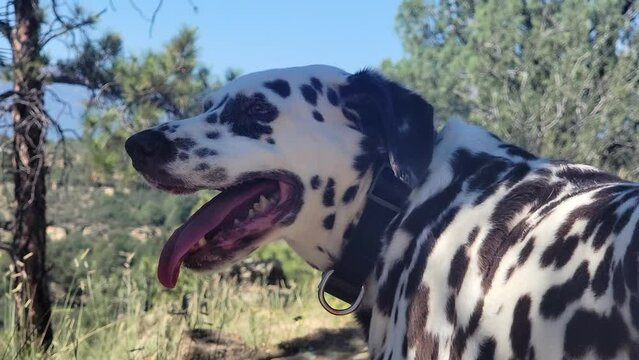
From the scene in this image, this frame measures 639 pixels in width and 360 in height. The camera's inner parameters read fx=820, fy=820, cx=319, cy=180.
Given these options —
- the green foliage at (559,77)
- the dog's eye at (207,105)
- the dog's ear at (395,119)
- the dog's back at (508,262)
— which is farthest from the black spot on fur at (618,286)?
Result: the green foliage at (559,77)

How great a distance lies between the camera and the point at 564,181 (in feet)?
8.63

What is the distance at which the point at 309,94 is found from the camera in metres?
3.28

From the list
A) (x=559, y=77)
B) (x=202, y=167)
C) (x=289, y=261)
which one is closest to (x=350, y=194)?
(x=202, y=167)

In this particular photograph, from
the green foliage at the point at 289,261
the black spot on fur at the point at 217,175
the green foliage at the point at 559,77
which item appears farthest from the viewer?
the green foliage at the point at 559,77

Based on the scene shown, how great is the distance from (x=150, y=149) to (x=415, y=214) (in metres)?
1.07

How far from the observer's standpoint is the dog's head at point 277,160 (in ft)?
10.3

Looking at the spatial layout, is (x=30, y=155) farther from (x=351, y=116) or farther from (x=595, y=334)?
(x=595, y=334)

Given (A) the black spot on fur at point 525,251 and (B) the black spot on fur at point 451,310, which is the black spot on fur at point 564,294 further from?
(B) the black spot on fur at point 451,310

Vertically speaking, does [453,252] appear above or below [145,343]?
above

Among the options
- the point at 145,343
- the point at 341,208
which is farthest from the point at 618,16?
the point at 341,208

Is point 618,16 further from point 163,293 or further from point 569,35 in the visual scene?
point 163,293

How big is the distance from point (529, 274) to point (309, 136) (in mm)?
1211

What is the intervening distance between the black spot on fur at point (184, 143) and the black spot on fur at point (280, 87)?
398 mm

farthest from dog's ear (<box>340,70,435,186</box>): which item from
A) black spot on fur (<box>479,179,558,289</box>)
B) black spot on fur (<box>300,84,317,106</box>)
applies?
black spot on fur (<box>479,179,558,289</box>)
